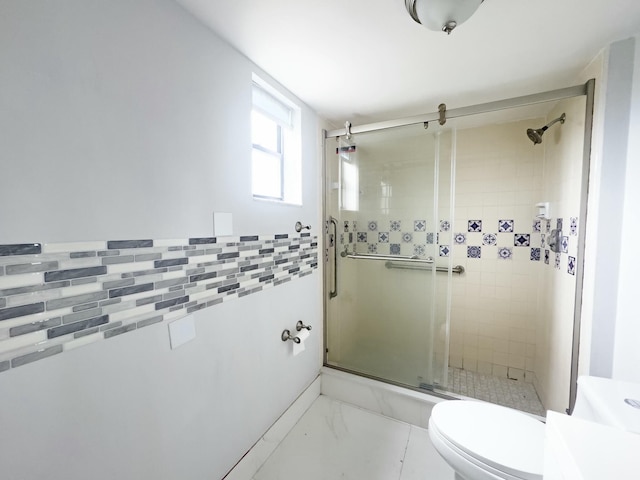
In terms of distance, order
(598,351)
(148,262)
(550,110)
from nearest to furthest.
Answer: (148,262) < (598,351) < (550,110)

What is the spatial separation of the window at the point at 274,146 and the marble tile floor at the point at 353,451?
151 centimetres

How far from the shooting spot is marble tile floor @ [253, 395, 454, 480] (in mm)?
1410

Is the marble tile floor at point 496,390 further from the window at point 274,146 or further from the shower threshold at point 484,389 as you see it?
the window at point 274,146

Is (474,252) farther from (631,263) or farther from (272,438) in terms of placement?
(272,438)

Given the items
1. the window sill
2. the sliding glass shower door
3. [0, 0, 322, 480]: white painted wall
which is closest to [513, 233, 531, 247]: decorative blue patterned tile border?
the sliding glass shower door

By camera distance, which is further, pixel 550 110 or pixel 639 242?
pixel 550 110

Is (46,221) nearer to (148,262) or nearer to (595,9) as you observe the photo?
(148,262)

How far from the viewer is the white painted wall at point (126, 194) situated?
0.66 m

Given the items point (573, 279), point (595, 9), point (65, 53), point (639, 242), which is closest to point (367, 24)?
point (595, 9)

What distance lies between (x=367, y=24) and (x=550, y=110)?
1.74 m

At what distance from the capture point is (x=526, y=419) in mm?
1146

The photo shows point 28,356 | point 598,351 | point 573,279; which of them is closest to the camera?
point 28,356

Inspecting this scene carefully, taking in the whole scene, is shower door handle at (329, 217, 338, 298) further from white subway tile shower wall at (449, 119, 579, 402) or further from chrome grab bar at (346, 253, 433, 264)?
white subway tile shower wall at (449, 119, 579, 402)

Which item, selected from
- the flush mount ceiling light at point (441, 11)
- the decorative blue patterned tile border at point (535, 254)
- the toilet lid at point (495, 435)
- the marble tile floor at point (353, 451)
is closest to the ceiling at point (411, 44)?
the flush mount ceiling light at point (441, 11)
